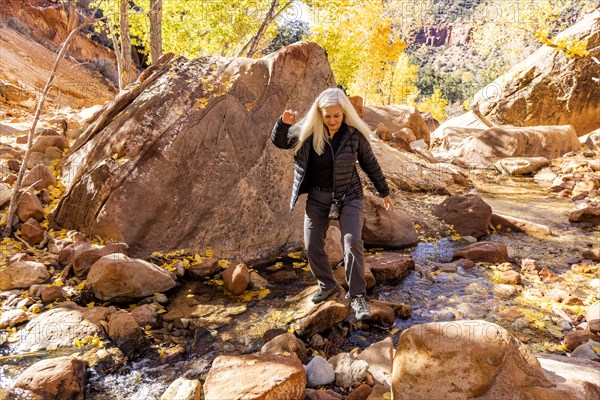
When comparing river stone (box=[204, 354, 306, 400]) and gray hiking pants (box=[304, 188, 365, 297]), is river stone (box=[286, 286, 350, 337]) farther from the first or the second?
river stone (box=[204, 354, 306, 400])

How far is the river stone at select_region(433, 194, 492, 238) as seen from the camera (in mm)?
6285

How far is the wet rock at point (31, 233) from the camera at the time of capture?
459cm

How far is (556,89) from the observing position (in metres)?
15.4

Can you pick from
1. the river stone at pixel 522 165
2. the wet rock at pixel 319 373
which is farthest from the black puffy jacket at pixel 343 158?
the river stone at pixel 522 165

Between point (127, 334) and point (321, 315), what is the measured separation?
1569 mm

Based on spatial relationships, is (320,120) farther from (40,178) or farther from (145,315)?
(40,178)

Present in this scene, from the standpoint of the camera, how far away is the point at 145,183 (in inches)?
193

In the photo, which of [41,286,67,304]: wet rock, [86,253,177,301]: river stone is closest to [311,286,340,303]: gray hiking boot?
[86,253,177,301]: river stone

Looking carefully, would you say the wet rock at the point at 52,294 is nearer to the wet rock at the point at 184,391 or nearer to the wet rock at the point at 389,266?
the wet rock at the point at 184,391

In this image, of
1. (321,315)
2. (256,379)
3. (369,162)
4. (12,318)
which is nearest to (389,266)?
(321,315)

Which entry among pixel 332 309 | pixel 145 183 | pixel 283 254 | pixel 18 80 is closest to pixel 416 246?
pixel 283 254

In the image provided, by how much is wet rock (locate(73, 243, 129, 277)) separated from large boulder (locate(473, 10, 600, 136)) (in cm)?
1572

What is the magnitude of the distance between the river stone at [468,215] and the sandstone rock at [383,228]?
2.93 ft

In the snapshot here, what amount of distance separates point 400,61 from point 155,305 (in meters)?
31.6
